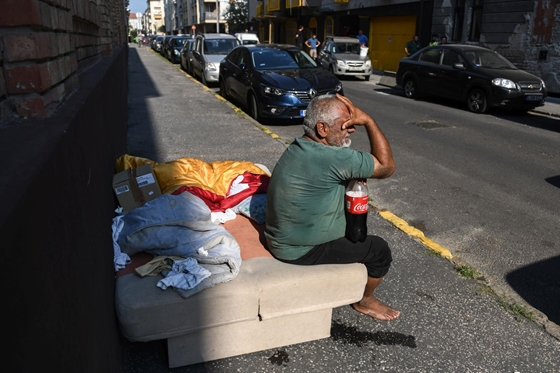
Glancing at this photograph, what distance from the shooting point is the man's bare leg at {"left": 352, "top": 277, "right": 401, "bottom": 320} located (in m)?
3.41

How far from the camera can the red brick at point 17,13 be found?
1856 millimetres

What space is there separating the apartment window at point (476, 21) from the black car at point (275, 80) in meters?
11.0

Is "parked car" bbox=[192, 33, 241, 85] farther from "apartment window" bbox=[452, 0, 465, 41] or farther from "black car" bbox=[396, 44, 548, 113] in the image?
"apartment window" bbox=[452, 0, 465, 41]

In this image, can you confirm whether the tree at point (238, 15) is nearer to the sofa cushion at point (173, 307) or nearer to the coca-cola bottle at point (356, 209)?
the coca-cola bottle at point (356, 209)

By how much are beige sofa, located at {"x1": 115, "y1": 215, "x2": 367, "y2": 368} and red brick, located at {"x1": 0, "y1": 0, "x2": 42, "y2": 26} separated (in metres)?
1.47

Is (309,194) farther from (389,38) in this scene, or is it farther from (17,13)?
(389,38)

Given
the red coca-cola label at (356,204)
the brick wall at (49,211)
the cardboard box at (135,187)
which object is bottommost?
the cardboard box at (135,187)

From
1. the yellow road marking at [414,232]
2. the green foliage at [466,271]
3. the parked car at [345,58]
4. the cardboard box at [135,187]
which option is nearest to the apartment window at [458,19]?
the parked car at [345,58]

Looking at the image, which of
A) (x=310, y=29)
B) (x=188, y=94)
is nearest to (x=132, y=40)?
(x=310, y=29)

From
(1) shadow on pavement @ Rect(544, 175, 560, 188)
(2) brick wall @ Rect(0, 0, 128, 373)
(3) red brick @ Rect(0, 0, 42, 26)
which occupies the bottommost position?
(1) shadow on pavement @ Rect(544, 175, 560, 188)

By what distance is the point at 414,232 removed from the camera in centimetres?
487

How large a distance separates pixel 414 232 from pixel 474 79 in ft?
30.1

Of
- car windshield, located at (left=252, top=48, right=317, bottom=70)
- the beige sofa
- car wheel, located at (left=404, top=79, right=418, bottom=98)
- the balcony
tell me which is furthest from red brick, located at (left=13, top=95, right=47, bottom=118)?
the balcony

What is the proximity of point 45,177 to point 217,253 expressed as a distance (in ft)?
5.77
